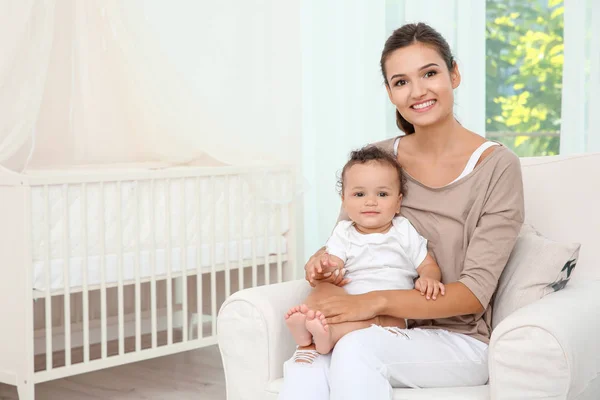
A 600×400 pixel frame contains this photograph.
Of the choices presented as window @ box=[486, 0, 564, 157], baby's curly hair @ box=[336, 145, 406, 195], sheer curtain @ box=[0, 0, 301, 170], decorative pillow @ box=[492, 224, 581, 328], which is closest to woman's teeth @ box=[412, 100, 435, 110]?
baby's curly hair @ box=[336, 145, 406, 195]

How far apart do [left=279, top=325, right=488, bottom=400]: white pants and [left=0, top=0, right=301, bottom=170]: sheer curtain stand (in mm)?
1568

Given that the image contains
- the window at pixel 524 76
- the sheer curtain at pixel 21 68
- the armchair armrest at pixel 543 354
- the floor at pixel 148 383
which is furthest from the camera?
the window at pixel 524 76

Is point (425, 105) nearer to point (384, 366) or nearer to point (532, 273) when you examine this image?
point (532, 273)

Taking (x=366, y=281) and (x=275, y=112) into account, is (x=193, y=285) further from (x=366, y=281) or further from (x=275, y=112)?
(x=366, y=281)

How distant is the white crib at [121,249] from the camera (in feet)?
7.98

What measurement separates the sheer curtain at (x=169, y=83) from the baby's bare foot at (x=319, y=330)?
60.9 inches

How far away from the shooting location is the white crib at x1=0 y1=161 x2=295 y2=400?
2.43 metres

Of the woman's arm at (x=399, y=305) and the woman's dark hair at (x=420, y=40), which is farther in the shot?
the woman's dark hair at (x=420, y=40)

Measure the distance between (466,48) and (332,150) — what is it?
710mm

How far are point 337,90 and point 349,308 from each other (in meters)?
1.96

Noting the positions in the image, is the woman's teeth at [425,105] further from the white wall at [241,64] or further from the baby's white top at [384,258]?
the white wall at [241,64]

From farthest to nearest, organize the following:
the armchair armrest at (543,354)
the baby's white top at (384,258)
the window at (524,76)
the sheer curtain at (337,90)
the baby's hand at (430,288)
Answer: the window at (524,76), the sheer curtain at (337,90), the baby's white top at (384,258), the baby's hand at (430,288), the armchair armrest at (543,354)

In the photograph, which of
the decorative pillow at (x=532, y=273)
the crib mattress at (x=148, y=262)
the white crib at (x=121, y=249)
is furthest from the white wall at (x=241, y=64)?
the decorative pillow at (x=532, y=273)

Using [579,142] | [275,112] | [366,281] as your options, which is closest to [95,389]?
[275,112]
